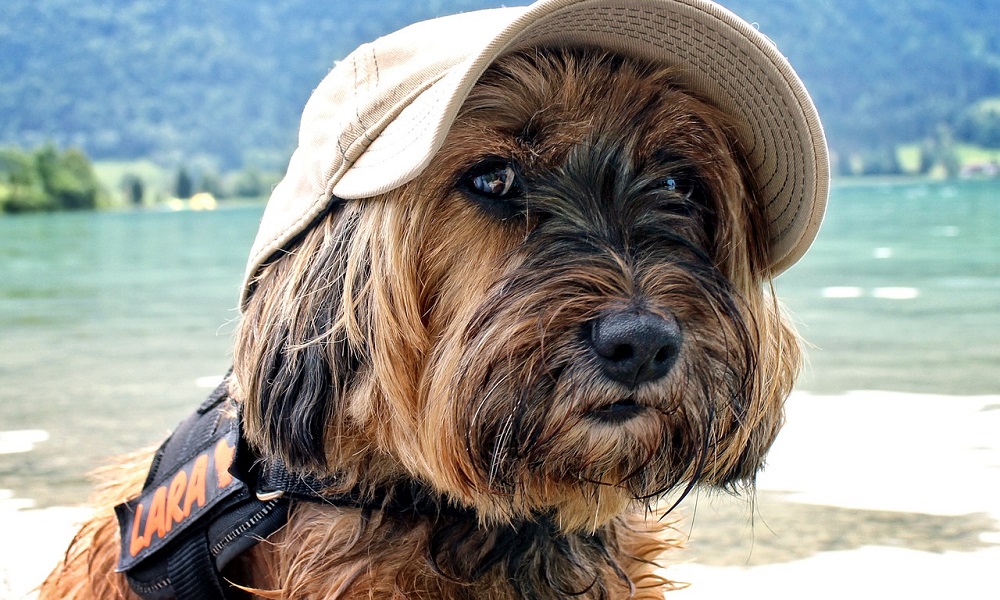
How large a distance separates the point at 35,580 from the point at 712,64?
2739 millimetres

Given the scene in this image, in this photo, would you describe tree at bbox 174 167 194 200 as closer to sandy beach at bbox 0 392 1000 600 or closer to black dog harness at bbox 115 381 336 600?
sandy beach at bbox 0 392 1000 600

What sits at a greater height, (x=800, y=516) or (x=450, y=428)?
(x=450, y=428)

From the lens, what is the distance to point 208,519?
7.97 ft

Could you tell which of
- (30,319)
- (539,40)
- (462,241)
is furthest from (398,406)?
(30,319)

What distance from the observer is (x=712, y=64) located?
222 cm

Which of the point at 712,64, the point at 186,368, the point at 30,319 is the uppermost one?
the point at 712,64

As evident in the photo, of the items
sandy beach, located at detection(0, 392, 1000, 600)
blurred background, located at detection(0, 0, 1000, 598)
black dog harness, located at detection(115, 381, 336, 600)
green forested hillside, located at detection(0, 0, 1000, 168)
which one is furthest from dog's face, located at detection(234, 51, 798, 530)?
green forested hillside, located at detection(0, 0, 1000, 168)

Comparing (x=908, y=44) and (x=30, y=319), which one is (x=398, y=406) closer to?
(x=30, y=319)

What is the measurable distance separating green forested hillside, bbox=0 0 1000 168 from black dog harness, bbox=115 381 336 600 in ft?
235

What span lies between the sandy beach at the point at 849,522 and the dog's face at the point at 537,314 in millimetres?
850

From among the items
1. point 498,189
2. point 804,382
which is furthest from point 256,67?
point 498,189

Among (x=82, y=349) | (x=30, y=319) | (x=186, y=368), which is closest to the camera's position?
(x=186, y=368)

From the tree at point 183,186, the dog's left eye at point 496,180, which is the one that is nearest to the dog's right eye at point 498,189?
the dog's left eye at point 496,180

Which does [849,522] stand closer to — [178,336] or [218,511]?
[218,511]
